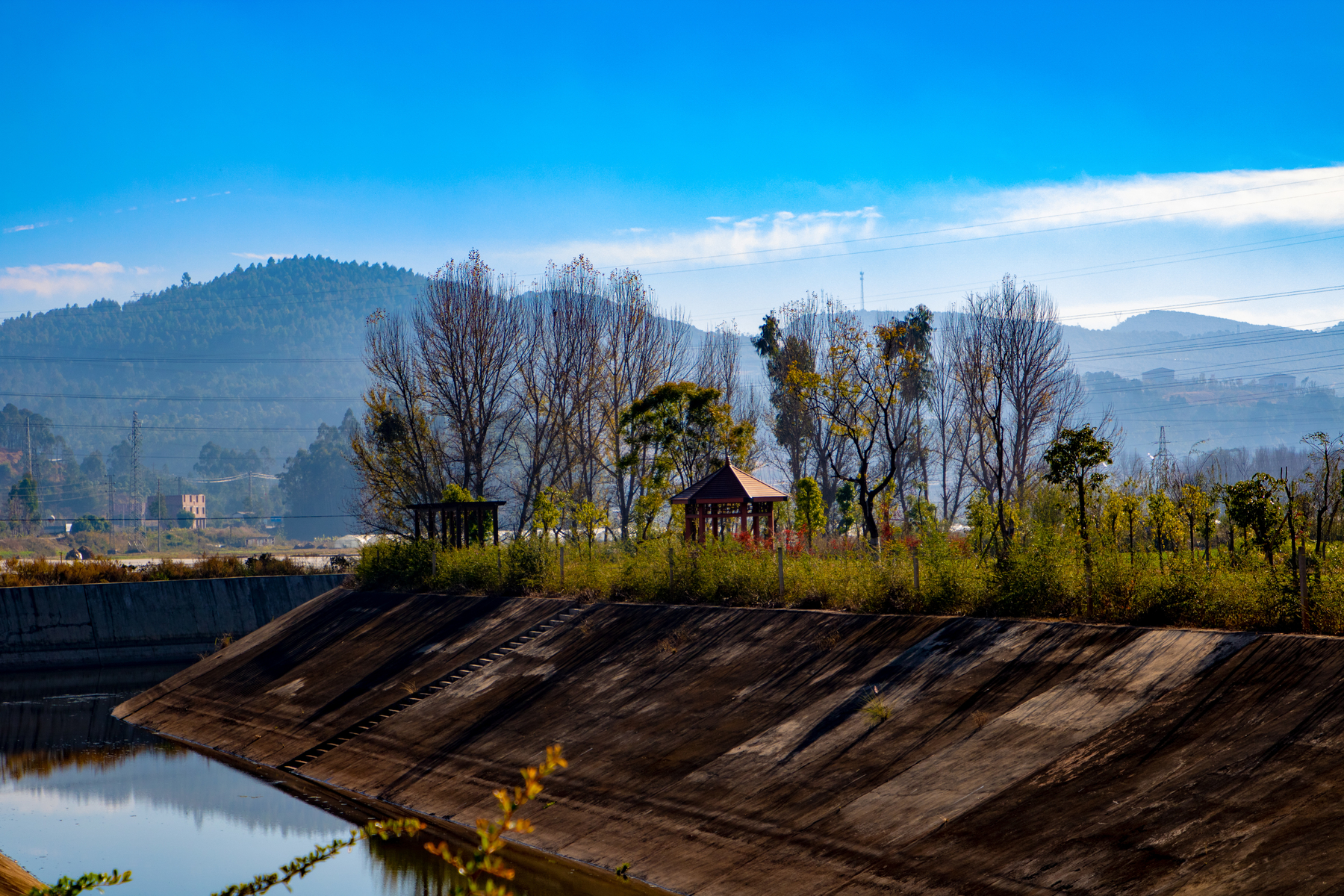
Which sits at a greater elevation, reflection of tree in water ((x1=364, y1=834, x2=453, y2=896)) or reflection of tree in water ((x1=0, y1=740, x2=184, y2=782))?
reflection of tree in water ((x1=364, y1=834, x2=453, y2=896))

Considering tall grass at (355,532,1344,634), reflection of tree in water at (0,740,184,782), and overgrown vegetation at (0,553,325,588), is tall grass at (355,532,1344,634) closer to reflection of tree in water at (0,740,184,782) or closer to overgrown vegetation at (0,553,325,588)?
reflection of tree in water at (0,740,184,782)

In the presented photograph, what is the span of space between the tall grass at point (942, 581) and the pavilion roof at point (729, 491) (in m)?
2.57

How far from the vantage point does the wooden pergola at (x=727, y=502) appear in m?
32.0

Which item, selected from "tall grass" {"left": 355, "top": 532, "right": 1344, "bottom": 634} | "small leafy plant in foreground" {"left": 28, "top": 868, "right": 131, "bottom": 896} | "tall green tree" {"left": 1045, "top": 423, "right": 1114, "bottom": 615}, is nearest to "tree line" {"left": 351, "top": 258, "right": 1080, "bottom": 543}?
"tall grass" {"left": 355, "top": 532, "right": 1344, "bottom": 634}

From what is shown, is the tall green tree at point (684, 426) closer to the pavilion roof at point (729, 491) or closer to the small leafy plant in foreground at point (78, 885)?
the pavilion roof at point (729, 491)

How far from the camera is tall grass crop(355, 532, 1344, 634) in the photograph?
1420 cm

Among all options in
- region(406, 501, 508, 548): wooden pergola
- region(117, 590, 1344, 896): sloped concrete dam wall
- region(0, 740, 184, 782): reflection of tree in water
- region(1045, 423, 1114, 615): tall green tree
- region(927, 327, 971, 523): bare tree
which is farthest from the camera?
region(927, 327, 971, 523): bare tree

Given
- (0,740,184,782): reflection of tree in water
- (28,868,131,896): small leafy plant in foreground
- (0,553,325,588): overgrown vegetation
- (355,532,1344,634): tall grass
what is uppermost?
(28,868,131,896): small leafy plant in foreground

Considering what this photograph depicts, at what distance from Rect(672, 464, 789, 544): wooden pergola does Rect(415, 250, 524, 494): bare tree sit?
65.8 ft

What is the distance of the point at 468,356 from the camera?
5141 cm

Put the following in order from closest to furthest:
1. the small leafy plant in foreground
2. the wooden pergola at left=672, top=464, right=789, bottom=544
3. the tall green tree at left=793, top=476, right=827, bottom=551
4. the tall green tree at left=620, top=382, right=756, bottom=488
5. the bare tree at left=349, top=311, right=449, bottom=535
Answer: the small leafy plant in foreground
the tall green tree at left=793, top=476, right=827, bottom=551
the wooden pergola at left=672, top=464, right=789, bottom=544
the tall green tree at left=620, top=382, right=756, bottom=488
the bare tree at left=349, top=311, right=449, bottom=535

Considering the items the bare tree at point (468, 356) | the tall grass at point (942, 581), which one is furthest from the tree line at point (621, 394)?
the tall grass at point (942, 581)

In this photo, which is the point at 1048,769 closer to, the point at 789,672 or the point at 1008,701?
the point at 1008,701

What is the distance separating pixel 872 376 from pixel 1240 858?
2002 inches
